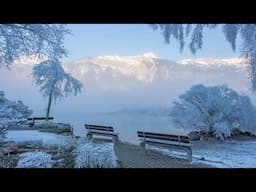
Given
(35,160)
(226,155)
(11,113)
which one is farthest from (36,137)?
(226,155)

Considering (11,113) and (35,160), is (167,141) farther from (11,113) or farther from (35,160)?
(11,113)

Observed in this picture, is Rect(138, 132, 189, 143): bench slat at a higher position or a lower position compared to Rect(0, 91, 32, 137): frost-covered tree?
lower

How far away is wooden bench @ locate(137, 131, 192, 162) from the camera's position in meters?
5.11

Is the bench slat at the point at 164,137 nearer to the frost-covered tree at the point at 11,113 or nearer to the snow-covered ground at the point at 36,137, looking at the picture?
the snow-covered ground at the point at 36,137

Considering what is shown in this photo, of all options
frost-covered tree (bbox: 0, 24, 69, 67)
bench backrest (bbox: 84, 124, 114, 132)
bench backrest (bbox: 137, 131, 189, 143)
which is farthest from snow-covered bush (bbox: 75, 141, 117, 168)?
frost-covered tree (bbox: 0, 24, 69, 67)

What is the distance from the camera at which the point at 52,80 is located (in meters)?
5.36

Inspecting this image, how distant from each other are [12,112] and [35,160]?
758mm

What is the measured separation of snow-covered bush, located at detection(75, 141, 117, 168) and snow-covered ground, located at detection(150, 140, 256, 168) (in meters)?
0.76

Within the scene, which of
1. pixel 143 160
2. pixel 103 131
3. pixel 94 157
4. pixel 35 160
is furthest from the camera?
pixel 103 131

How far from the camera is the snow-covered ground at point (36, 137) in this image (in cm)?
496

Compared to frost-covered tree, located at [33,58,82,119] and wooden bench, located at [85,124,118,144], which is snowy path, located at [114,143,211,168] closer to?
wooden bench, located at [85,124,118,144]

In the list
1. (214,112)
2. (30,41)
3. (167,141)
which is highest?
(30,41)

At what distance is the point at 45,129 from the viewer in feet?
16.9
